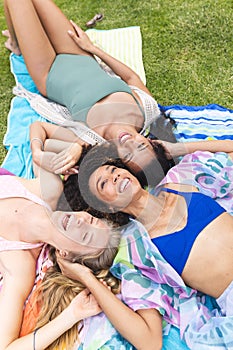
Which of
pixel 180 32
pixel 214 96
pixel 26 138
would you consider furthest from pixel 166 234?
pixel 180 32

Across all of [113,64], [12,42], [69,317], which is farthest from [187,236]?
[12,42]

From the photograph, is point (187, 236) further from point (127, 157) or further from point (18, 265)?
point (18, 265)

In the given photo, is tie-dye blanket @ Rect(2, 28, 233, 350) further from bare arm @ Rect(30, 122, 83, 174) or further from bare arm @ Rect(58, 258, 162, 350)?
bare arm @ Rect(30, 122, 83, 174)

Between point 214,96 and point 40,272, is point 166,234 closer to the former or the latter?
point 40,272

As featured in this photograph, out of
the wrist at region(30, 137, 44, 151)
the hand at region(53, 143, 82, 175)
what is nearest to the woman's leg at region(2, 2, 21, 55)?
the wrist at region(30, 137, 44, 151)

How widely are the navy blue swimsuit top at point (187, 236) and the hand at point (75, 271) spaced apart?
1.23ft

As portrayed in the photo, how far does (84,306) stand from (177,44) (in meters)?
2.77

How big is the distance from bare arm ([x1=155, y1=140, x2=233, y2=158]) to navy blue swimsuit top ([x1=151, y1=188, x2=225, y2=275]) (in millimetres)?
587

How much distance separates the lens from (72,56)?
350cm

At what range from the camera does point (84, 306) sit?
2193 millimetres

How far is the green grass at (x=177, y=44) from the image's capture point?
3.69 m

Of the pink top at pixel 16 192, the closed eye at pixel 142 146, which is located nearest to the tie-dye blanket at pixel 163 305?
the closed eye at pixel 142 146

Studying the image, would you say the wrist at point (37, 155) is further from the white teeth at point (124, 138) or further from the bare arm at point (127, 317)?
the bare arm at point (127, 317)

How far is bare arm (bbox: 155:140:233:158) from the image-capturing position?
9.41 ft
